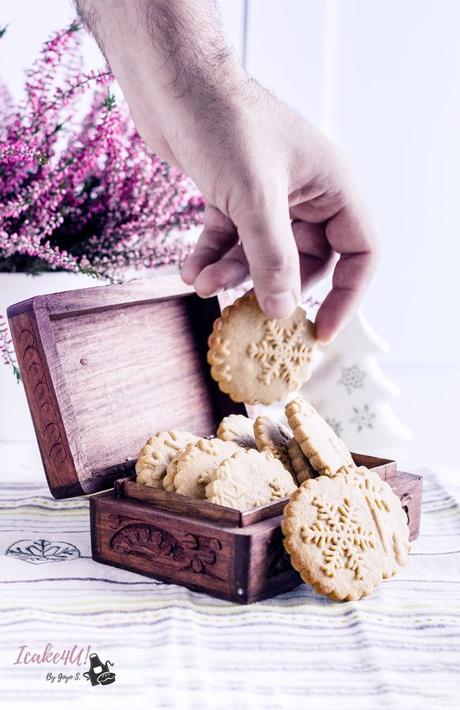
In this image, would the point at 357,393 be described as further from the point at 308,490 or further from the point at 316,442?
A: the point at 308,490

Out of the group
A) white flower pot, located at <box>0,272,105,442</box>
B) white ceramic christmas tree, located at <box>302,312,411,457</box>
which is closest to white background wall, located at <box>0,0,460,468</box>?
white ceramic christmas tree, located at <box>302,312,411,457</box>

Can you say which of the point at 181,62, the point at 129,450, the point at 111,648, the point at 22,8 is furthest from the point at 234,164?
the point at 22,8

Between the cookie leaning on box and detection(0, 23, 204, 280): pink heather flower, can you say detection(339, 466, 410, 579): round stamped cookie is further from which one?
detection(0, 23, 204, 280): pink heather flower

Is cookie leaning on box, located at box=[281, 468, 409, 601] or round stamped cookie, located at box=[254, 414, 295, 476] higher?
round stamped cookie, located at box=[254, 414, 295, 476]

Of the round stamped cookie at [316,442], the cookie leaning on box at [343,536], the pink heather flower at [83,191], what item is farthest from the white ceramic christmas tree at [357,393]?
the cookie leaning on box at [343,536]

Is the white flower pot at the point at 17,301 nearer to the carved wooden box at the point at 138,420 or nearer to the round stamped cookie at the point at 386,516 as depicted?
the carved wooden box at the point at 138,420
